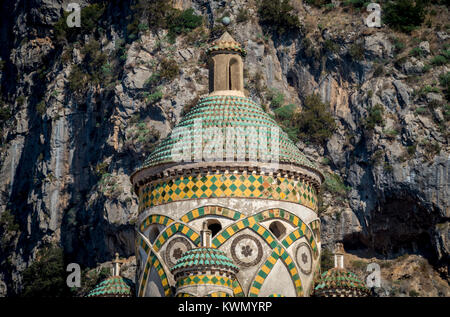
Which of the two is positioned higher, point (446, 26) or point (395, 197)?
point (446, 26)

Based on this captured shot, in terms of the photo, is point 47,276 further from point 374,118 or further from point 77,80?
point 374,118

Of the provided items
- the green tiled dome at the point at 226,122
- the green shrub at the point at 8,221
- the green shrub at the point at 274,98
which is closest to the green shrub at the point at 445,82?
the green shrub at the point at 274,98

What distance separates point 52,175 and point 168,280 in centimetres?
5099

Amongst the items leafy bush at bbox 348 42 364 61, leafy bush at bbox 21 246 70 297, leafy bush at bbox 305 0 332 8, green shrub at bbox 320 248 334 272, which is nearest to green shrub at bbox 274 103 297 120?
leafy bush at bbox 348 42 364 61

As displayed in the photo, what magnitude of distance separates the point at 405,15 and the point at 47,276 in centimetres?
3164

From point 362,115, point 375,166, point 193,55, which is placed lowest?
point 375,166

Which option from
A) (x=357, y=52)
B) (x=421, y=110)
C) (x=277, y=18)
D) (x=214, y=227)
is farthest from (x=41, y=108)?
(x=214, y=227)

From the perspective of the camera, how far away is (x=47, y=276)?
70562 millimetres

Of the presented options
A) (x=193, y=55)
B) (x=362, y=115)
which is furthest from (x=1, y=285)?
(x=362, y=115)

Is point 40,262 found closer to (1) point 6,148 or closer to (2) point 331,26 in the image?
(1) point 6,148

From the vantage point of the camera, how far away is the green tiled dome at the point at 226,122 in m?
28.5

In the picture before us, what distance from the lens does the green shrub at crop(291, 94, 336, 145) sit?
71.9 m

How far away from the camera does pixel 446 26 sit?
74.2 m

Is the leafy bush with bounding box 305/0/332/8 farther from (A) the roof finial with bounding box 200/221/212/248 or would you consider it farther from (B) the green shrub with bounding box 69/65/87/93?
(A) the roof finial with bounding box 200/221/212/248
